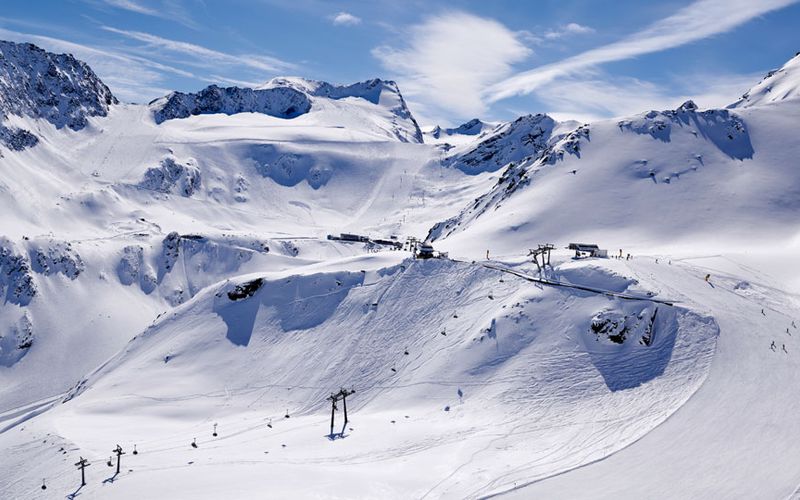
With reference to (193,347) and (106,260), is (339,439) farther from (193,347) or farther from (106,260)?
(106,260)

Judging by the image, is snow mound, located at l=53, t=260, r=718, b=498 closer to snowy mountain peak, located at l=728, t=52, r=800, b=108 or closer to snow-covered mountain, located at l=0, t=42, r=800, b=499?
snow-covered mountain, located at l=0, t=42, r=800, b=499

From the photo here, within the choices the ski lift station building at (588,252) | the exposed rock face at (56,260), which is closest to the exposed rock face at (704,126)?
the ski lift station building at (588,252)

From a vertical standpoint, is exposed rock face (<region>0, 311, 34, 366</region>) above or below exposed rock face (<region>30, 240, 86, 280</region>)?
below

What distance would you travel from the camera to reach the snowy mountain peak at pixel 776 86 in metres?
141

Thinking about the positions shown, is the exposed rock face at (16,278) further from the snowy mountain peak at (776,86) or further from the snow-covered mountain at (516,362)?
the snowy mountain peak at (776,86)

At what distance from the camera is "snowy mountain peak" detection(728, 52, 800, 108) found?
141 metres

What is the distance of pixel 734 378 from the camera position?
120ft

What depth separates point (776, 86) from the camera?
15225 centimetres

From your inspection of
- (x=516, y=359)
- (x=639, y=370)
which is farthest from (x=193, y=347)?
(x=639, y=370)

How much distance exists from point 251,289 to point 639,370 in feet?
157

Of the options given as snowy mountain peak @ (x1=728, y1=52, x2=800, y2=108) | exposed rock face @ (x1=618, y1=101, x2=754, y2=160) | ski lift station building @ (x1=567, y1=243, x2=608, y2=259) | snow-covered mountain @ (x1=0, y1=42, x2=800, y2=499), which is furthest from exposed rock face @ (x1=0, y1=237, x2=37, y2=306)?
snowy mountain peak @ (x1=728, y1=52, x2=800, y2=108)

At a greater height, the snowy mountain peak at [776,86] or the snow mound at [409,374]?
the snowy mountain peak at [776,86]

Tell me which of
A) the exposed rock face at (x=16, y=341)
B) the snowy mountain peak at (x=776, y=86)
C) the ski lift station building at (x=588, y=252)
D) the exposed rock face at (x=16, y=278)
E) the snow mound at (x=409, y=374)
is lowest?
the snow mound at (x=409, y=374)

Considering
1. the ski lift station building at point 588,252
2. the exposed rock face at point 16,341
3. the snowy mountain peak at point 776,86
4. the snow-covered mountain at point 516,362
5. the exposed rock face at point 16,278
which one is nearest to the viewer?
the snow-covered mountain at point 516,362
